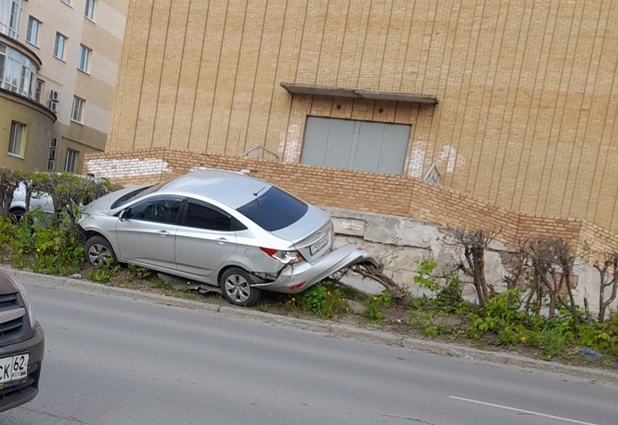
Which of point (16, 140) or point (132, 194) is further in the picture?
point (16, 140)

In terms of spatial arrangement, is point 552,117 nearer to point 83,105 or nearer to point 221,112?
point 221,112

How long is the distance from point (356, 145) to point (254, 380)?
15.4m

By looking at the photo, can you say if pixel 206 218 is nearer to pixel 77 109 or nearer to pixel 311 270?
pixel 311 270

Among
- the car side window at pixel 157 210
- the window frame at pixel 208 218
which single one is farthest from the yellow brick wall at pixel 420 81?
the window frame at pixel 208 218

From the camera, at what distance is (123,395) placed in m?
5.13

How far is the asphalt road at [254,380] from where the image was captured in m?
5.00

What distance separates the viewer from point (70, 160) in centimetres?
3653

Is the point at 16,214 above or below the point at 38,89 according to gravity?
below

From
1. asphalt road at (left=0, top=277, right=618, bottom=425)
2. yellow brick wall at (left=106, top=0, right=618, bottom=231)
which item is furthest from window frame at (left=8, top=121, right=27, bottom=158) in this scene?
asphalt road at (left=0, top=277, right=618, bottom=425)

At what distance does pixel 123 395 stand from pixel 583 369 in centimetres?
607

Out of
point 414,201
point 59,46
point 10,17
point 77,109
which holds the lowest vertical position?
point 414,201

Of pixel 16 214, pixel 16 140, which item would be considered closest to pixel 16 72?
pixel 16 140

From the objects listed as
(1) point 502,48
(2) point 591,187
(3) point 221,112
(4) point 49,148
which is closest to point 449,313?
(2) point 591,187

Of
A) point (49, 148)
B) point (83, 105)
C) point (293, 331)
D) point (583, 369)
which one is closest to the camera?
point (583, 369)
